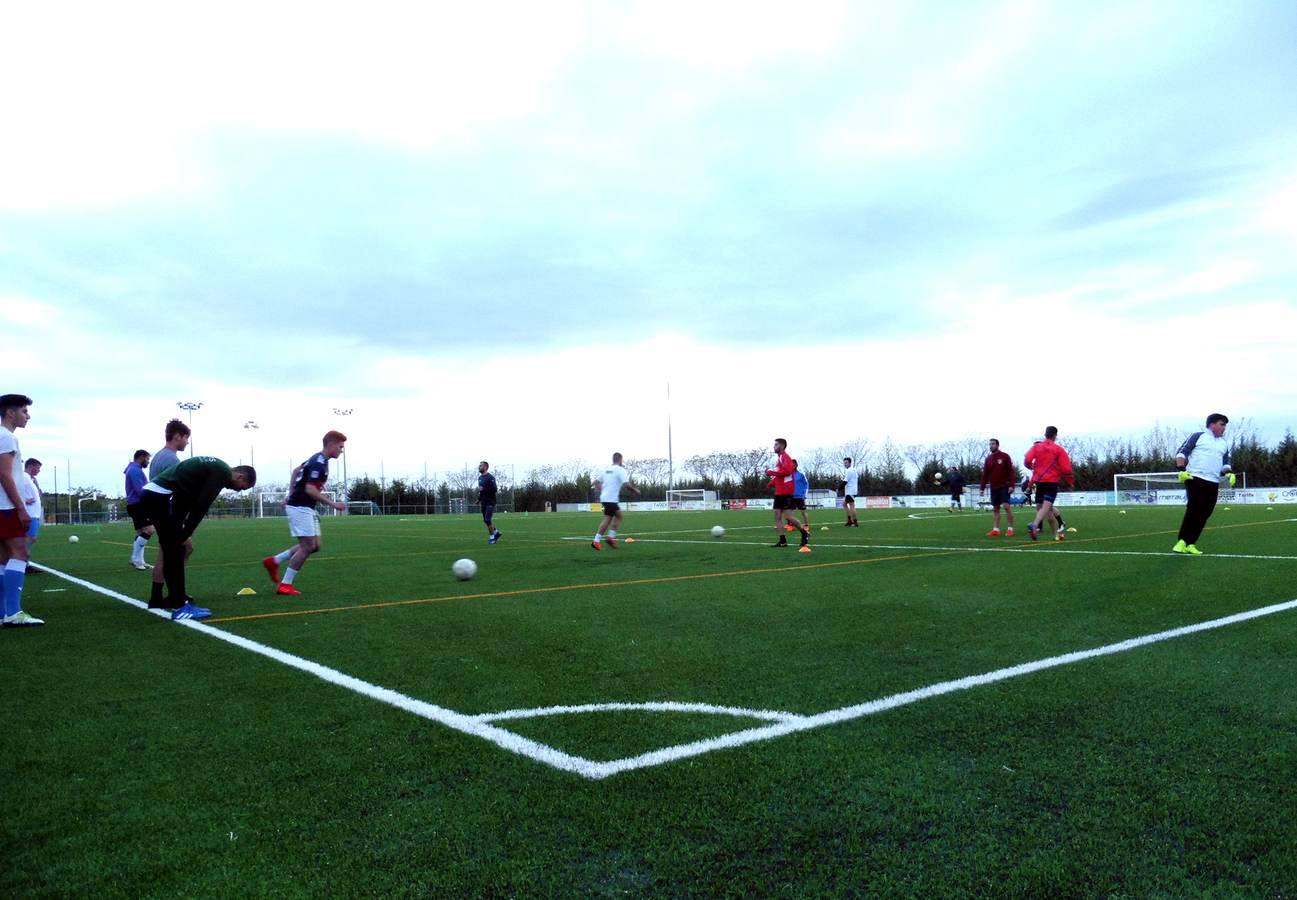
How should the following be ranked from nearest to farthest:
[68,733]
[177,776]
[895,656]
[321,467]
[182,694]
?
[177,776]
[68,733]
[182,694]
[895,656]
[321,467]

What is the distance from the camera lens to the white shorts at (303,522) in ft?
32.1

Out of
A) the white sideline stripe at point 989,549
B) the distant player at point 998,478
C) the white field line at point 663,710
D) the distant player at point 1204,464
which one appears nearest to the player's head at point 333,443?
the white field line at point 663,710

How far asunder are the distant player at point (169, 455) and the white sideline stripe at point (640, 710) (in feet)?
17.3

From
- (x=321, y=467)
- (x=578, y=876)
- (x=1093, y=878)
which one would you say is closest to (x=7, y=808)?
(x=578, y=876)

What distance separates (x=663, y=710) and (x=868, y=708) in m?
1.01

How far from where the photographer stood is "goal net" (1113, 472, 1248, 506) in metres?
47.9

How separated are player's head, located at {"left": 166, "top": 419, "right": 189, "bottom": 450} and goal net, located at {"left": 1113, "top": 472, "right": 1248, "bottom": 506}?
1911 inches

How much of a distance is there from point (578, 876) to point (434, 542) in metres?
19.6

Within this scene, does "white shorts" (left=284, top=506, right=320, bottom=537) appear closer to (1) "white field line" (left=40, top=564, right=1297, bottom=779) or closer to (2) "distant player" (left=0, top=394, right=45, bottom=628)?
(2) "distant player" (left=0, top=394, right=45, bottom=628)

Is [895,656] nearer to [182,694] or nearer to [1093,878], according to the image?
[1093,878]

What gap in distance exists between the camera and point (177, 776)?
350 cm

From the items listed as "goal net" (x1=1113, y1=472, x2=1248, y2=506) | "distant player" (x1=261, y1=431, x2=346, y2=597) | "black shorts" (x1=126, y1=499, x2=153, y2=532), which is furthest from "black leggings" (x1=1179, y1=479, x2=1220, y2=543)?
"goal net" (x1=1113, y1=472, x2=1248, y2=506)

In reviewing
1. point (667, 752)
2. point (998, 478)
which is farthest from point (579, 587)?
point (998, 478)

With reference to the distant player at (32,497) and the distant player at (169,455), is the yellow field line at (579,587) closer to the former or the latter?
the distant player at (169,455)
